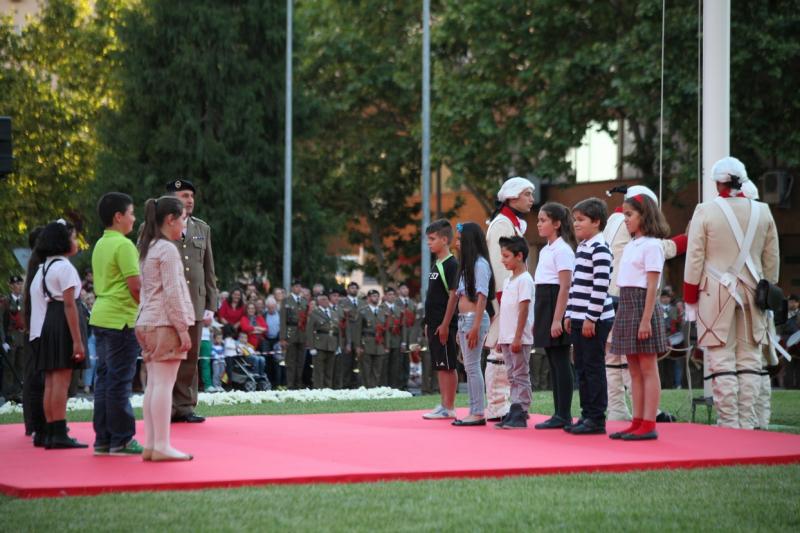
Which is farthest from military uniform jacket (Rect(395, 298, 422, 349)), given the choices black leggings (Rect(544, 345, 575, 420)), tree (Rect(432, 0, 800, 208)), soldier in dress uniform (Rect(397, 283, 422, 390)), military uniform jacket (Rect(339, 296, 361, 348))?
black leggings (Rect(544, 345, 575, 420))

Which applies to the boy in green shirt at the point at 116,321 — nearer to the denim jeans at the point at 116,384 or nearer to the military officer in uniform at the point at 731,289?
the denim jeans at the point at 116,384

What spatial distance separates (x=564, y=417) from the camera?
1120cm

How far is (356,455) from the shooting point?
30.3 feet

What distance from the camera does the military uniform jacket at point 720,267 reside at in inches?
453

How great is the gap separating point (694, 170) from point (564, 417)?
20434 mm

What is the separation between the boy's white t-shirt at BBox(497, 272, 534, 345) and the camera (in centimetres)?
1118

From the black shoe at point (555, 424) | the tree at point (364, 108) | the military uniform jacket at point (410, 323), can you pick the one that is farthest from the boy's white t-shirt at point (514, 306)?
the tree at point (364, 108)

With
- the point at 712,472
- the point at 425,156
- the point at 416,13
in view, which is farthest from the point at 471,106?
the point at 712,472

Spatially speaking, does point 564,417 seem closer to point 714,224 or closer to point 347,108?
point 714,224

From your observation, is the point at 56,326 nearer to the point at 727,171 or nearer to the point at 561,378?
the point at 561,378

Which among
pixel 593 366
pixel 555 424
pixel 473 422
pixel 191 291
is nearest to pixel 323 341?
pixel 191 291

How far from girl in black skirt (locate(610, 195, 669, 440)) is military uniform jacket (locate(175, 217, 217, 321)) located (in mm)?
3627

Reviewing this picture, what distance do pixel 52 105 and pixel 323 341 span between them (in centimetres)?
1841

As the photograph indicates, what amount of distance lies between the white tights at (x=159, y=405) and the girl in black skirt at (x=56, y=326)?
119 cm
